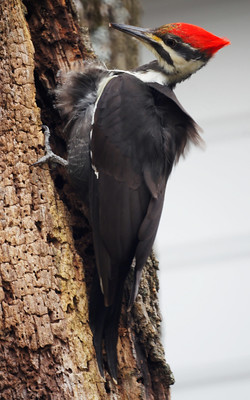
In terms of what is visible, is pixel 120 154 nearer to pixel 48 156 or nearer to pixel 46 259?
pixel 48 156

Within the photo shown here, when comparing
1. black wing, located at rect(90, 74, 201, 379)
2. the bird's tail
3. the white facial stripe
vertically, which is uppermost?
the white facial stripe

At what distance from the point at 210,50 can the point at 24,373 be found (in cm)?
186

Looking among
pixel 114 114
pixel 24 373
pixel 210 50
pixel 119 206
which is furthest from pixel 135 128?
pixel 24 373

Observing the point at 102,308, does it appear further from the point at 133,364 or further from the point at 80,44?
the point at 80,44

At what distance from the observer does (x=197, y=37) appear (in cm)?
330

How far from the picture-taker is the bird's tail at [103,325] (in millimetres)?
2828

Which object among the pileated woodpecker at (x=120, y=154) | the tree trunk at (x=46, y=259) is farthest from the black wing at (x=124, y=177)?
the tree trunk at (x=46, y=259)

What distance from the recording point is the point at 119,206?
2.92 metres

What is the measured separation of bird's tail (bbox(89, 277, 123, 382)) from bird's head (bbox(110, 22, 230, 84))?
123cm

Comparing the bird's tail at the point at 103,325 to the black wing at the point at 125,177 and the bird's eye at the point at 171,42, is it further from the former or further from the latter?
the bird's eye at the point at 171,42

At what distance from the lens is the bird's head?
3293mm

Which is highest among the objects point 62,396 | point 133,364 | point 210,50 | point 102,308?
point 210,50

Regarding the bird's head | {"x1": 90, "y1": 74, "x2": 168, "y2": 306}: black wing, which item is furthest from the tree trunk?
the bird's head

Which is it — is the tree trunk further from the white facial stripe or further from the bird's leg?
the white facial stripe
